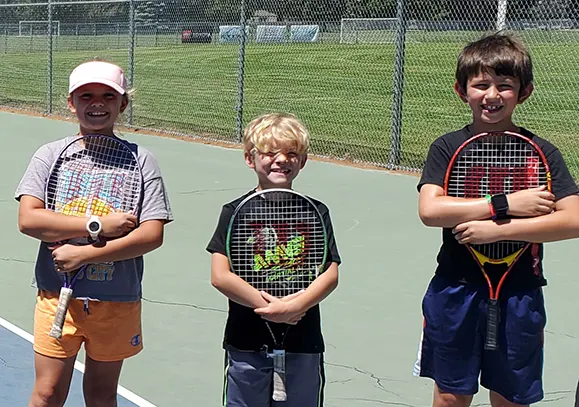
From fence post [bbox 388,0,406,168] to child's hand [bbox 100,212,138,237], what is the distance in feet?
28.5

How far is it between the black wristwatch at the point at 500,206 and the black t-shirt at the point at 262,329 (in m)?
0.57

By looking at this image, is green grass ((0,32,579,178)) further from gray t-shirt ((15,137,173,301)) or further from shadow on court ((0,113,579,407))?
gray t-shirt ((15,137,173,301))

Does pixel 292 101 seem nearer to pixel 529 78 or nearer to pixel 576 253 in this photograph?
pixel 576 253

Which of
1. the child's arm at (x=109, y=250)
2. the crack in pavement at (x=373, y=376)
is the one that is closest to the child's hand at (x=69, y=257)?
the child's arm at (x=109, y=250)

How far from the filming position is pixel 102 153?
3359mm

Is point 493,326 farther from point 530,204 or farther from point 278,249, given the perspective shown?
point 278,249

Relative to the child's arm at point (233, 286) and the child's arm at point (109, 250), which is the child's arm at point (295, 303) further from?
the child's arm at point (109, 250)

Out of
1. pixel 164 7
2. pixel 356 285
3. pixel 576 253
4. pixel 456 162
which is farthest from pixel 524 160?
pixel 164 7

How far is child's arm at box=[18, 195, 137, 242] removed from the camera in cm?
321

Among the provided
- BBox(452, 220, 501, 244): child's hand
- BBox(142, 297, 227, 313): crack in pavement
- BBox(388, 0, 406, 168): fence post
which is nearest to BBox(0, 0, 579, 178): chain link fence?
BBox(388, 0, 406, 168): fence post

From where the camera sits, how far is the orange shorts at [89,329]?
131 inches

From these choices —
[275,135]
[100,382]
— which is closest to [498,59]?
[275,135]

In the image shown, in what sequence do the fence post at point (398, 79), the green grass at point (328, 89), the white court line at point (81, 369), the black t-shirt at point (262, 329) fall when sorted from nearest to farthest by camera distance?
the black t-shirt at point (262, 329) < the white court line at point (81, 369) < the fence post at point (398, 79) < the green grass at point (328, 89)

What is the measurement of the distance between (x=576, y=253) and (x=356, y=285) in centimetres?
209
